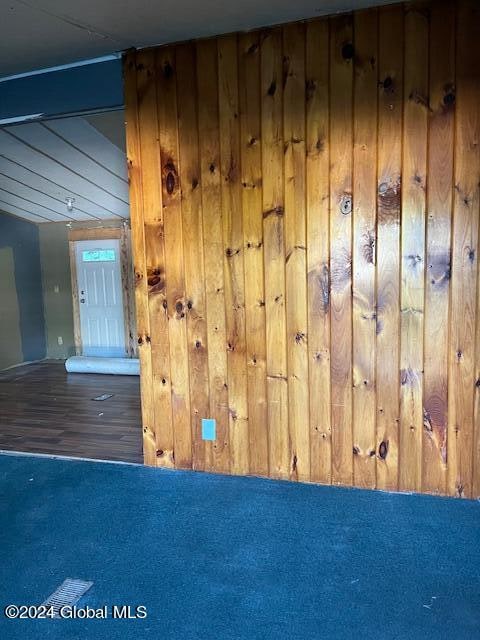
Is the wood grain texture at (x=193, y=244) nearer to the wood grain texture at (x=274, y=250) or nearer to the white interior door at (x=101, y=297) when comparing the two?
the wood grain texture at (x=274, y=250)

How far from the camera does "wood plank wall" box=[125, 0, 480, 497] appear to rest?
223 cm

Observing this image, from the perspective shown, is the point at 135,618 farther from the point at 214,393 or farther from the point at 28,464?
the point at 28,464

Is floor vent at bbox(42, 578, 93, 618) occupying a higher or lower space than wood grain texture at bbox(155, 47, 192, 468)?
lower

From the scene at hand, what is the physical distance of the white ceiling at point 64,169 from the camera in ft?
12.2

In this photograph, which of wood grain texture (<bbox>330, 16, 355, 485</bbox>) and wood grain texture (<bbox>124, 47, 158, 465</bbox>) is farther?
wood grain texture (<bbox>124, 47, 158, 465</bbox>)

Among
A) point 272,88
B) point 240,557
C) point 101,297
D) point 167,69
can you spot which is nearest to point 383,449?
point 240,557

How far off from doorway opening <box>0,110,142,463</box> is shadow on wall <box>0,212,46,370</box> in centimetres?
1

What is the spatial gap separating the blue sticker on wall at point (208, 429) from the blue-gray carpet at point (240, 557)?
243mm

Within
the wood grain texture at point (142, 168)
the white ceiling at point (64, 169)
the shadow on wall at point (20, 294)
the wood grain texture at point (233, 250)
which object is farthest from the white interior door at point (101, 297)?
the wood grain texture at point (233, 250)

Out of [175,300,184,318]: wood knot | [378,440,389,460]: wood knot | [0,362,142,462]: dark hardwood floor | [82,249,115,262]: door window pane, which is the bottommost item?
[0,362,142,462]: dark hardwood floor

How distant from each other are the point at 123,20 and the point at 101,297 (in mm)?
4865

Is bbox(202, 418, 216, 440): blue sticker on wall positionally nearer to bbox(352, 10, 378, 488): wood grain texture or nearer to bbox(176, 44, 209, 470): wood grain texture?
bbox(176, 44, 209, 470): wood grain texture

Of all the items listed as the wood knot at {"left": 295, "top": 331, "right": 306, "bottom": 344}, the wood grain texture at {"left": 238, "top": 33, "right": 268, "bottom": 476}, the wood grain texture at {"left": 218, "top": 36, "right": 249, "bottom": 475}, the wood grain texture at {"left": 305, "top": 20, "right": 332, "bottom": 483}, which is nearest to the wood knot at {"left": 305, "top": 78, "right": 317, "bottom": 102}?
the wood grain texture at {"left": 305, "top": 20, "right": 332, "bottom": 483}

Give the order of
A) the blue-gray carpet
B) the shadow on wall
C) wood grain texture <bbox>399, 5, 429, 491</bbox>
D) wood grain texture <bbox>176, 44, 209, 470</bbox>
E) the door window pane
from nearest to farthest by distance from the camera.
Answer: the blue-gray carpet, wood grain texture <bbox>399, 5, 429, 491</bbox>, wood grain texture <bbox>176, 44, 209, 470</bbox>, the shadow on wall, the door window pane
